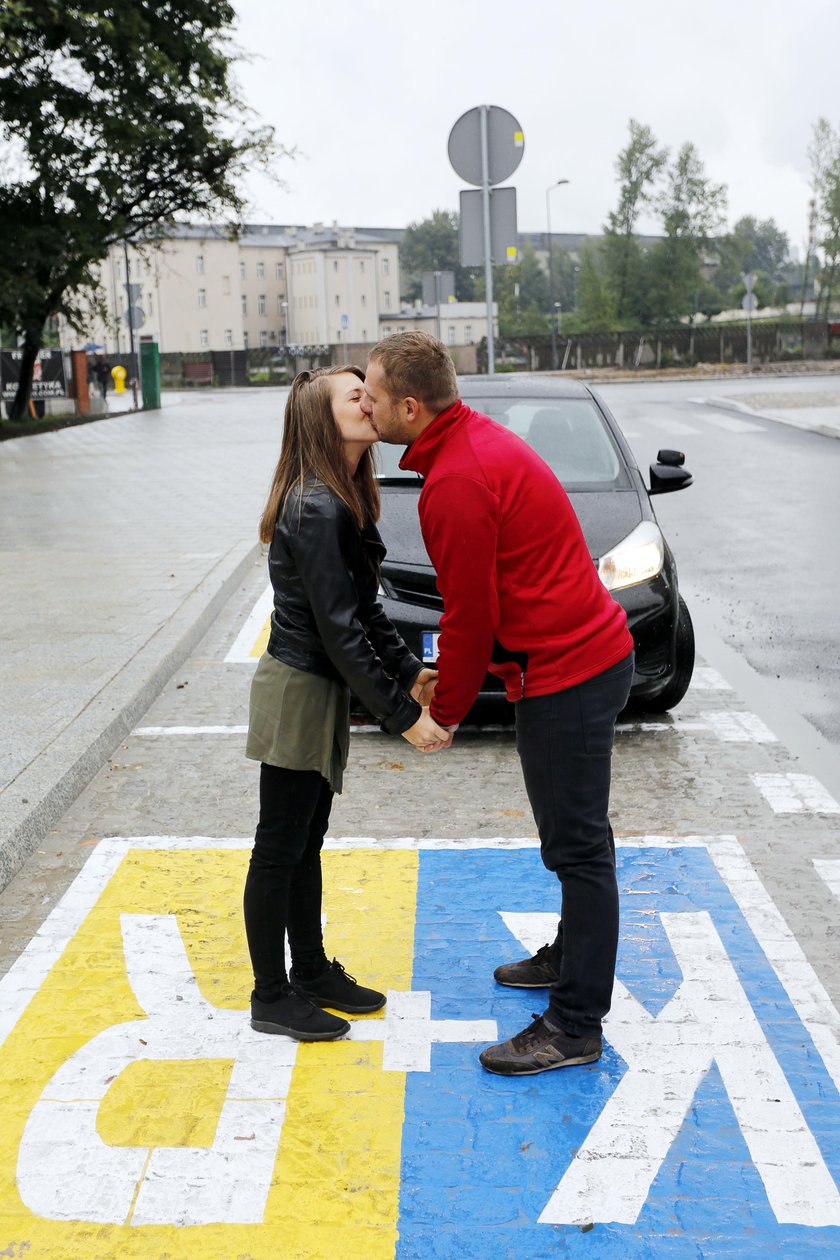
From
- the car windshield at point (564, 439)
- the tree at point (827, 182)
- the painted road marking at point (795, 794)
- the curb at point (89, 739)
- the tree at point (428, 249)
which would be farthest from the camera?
the tree at point (428, 249)

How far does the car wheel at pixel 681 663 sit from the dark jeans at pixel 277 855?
3.04 m

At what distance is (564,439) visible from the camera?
7473 mm

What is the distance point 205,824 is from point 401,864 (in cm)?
87

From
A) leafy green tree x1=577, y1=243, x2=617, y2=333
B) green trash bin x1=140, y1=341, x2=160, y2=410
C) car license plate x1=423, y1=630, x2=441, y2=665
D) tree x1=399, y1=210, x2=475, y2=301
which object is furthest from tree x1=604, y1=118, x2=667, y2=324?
car license plate x1=423, y1=630, x2=441, y2=665

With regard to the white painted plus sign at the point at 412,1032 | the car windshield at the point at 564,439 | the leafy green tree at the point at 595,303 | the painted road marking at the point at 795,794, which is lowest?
the white painted plus sign at the point at 412,1032

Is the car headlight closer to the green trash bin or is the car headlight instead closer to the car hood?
the car hood

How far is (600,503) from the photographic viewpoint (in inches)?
266

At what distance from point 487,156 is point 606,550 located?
6.72 metres

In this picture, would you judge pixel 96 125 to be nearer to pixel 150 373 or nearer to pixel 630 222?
pixel 150 373

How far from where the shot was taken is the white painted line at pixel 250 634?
8.05m

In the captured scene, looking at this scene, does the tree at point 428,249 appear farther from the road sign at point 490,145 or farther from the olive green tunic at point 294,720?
the olive green tunic at point 294,720

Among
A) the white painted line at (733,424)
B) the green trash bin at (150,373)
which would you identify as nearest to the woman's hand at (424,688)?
the white painted line at (733,424)

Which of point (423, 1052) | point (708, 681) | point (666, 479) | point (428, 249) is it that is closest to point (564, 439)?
point (666, 479)

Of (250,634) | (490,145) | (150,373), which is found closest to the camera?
(250,634)
